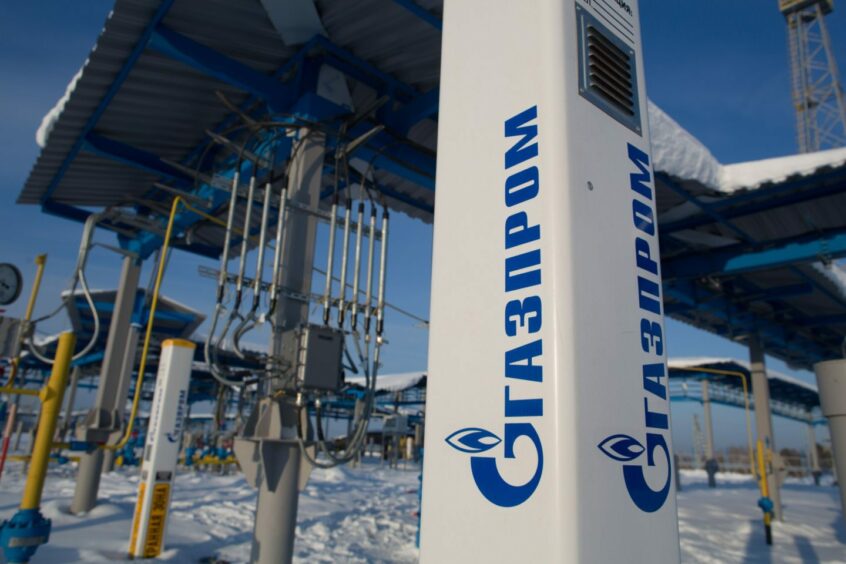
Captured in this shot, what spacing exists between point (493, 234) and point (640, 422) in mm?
714

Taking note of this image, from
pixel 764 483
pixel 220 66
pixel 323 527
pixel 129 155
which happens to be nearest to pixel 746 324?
pixel 764 483

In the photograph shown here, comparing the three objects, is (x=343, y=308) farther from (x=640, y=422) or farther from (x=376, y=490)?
(x=376, y=490)

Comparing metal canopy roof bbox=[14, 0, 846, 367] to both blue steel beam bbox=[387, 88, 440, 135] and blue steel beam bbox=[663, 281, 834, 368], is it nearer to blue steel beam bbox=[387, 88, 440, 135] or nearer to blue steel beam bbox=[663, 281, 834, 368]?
blue steel beam bbox=[387, 88, 440, 135]

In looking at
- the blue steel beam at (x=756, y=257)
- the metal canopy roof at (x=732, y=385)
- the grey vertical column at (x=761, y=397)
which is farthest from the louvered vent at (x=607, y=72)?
the metal canopy roof at (x=732, y=385)

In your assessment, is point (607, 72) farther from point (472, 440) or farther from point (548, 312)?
point (472, 440)

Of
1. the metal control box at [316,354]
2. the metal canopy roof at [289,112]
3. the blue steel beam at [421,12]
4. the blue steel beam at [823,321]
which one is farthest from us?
the blue steel beam at [823,321]

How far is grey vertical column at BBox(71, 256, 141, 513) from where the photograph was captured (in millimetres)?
7887

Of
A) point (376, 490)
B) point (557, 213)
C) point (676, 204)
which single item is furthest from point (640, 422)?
point (376, 490)

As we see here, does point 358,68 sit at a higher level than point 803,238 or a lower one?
higher

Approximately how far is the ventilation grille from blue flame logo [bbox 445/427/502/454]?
1.15m

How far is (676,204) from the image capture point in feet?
27.7

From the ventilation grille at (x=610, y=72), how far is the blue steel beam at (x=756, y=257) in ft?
27.4

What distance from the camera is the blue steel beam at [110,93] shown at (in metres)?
5.32

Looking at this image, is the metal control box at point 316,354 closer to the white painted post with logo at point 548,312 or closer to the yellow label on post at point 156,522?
the yellow label on post at point 156,522
